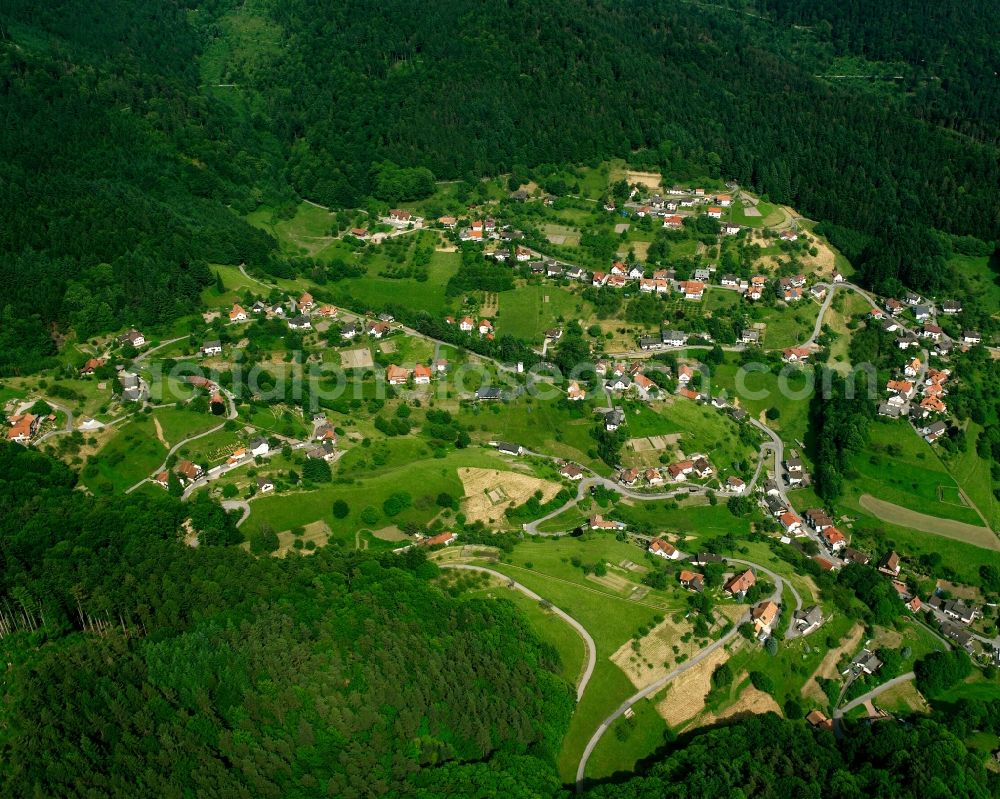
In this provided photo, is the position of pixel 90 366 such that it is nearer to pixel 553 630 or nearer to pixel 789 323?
pixel 553 630

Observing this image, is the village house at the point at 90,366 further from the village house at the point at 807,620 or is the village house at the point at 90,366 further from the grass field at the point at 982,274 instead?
the grass field at the point at 982,274

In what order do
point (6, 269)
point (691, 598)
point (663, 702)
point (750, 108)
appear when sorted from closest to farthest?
point (663, 702)
point (691, 598)
point (6, 269)
point (750, 108)

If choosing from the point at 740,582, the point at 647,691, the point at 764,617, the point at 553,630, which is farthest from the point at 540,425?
the point at 647,691

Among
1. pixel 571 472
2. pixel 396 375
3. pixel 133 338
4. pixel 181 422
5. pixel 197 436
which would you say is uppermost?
pixel 133 338

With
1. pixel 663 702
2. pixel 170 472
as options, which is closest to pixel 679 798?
pixel 663 702

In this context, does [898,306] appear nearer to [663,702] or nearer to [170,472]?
[663,702]

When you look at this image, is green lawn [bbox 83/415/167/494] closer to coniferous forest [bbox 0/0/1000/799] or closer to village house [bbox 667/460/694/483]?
coniferous forest [bbox 0/0/1000/799]
